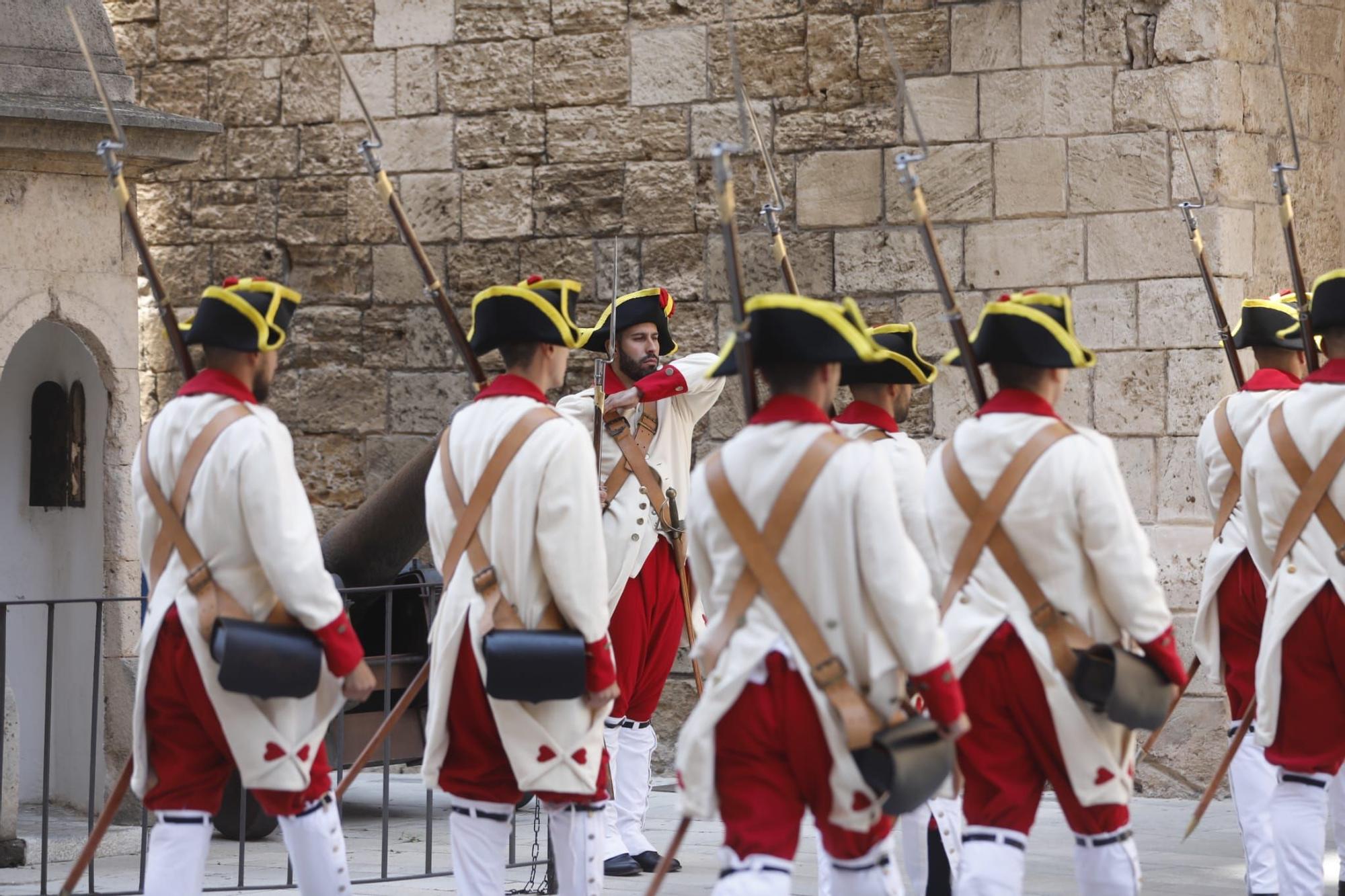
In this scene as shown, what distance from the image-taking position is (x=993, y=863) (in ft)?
15.3

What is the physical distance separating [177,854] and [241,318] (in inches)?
51.2

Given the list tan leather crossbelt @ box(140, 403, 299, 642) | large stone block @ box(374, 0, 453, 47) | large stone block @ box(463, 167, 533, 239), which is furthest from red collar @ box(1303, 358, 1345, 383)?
large stone block @ box(374, 0, 453, 47)

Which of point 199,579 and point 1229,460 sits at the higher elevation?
point 1229,460

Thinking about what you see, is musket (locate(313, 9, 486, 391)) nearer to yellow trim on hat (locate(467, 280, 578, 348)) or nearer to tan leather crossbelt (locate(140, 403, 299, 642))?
yellow trim on hat (locate(467, 280, 578, 348))

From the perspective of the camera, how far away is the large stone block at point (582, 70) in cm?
999

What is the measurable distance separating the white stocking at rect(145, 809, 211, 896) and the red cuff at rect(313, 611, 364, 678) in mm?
480

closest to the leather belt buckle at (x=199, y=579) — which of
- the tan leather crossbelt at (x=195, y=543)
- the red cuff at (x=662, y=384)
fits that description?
the tan leather crossbelt at (x=195, y=543)

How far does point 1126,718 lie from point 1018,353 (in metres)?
0.87

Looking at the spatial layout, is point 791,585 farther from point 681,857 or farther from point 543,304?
point 681,857

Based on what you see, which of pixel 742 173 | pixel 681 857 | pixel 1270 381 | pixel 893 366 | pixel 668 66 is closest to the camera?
pixel 893 366

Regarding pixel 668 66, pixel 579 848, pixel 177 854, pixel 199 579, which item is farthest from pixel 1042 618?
pixel 668 66

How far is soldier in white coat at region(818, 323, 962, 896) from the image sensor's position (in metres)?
5.73

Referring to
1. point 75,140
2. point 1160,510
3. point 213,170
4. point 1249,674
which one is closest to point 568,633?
point 1249,674

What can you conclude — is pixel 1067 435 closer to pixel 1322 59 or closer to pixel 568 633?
pixel 568 633
